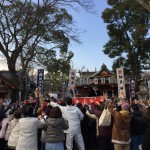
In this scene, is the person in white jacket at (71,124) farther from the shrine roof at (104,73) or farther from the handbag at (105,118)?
the shrine roof at (104,73)

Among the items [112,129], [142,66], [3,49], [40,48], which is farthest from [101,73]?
[112,129]

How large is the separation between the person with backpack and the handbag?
57 centimetres

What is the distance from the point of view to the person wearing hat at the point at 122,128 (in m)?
6.96

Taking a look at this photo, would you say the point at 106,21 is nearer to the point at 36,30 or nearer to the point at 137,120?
the point at 36,30

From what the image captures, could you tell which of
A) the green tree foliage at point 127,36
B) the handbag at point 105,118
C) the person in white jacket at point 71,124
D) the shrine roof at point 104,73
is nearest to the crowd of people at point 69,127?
the person in white jacket at point 71,124

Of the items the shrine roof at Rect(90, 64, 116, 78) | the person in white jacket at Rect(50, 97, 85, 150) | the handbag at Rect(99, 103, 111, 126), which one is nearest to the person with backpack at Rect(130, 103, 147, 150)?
the handbag at Rect(99, 103, 111, 126)

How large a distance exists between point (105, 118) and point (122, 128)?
58 centimetres

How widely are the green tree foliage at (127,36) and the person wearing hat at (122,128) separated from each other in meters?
24.7

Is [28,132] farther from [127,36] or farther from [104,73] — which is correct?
[104,73]

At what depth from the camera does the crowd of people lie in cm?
618

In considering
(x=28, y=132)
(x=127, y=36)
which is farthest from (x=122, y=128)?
(x=127, y=36)

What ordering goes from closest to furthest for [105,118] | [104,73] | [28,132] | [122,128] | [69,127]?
[28,132]
[122,128]
[69,127]
[105,118]
[104,73]

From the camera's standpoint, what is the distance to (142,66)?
32.4 meters

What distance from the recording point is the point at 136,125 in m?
7.38
